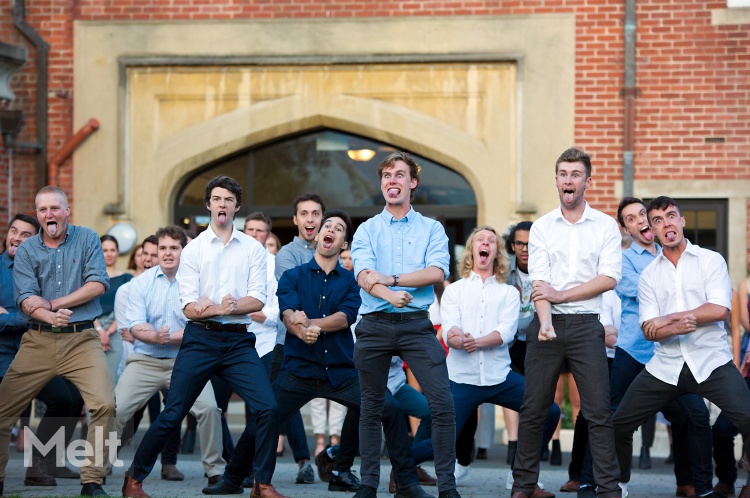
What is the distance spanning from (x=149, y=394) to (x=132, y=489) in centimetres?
135

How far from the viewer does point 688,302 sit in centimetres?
797

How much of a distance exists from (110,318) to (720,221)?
7188 mm

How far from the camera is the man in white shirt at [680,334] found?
25.5 ft

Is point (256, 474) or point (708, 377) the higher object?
point (708, 377)

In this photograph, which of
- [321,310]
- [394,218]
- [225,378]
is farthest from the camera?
[321,310]

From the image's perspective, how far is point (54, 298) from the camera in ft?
27.2

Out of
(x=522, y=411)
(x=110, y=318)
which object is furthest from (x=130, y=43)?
(x=522, y=411)

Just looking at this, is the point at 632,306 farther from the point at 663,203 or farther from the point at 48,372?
the point at 48,372

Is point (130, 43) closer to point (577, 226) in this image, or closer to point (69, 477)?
point (69, 477)

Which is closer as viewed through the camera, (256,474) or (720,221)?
(256,474)

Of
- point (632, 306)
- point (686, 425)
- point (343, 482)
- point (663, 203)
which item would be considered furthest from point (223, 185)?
point (686, 425)

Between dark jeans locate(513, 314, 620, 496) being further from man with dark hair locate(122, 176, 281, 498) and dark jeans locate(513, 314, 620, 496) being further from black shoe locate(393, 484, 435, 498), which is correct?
man with dark hair locate(122, 176, 281, 498)

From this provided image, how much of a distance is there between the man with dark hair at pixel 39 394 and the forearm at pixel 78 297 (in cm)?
70

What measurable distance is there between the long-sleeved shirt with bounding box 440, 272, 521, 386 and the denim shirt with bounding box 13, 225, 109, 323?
2.74 m
